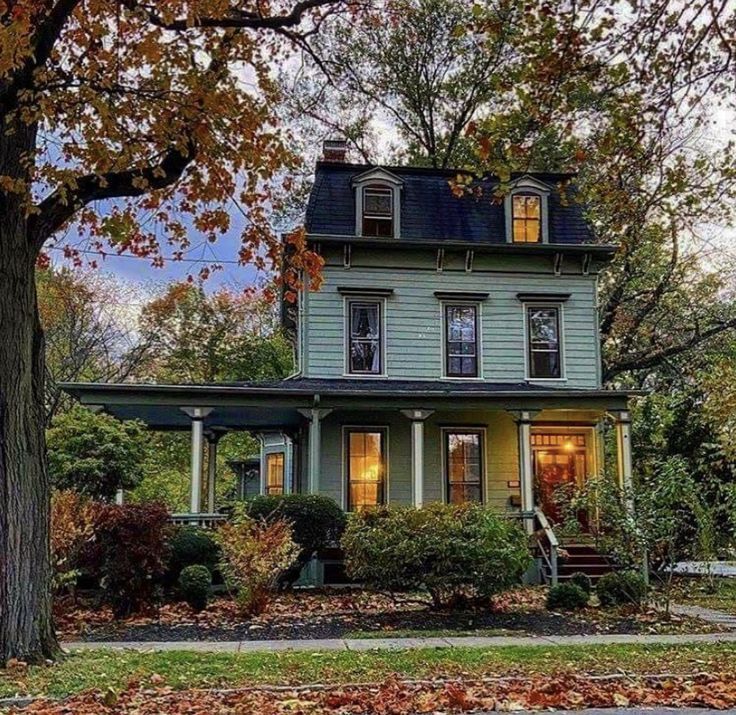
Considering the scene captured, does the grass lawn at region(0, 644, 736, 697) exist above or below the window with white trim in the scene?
below

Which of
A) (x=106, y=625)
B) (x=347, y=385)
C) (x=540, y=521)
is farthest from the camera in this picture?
(x=347, y=385)

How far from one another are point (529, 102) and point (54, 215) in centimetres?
461

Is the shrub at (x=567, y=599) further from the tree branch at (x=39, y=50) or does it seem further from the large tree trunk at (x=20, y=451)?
the tree branch at (x=39, y=50)

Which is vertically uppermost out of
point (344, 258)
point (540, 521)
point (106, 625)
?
point (344, 258)

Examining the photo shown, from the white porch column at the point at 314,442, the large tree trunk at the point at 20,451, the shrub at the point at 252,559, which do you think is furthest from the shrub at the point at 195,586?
the white porch column at the point at 314,442

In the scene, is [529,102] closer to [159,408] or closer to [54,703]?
[54,703]

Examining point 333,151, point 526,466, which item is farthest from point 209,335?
point 526,466

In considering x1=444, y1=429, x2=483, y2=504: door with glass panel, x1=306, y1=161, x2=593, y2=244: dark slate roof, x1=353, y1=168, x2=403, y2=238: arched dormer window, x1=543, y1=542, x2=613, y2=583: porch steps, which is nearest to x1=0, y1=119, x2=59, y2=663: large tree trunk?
x1=543, y1=542, x2=613, y2=583: porch steps

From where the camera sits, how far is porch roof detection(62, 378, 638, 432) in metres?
15.9

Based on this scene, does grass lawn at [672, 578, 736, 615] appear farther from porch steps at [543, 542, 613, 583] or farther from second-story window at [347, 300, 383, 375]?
second-story window at [347, 300, 383, 375]

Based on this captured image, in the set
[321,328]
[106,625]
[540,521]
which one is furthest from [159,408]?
[540,521]

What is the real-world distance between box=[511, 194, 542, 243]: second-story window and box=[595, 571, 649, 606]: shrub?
910 cm

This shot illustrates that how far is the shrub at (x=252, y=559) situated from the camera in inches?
449

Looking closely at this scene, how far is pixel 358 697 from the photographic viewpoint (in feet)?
19.9
